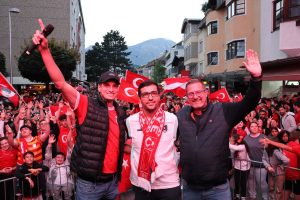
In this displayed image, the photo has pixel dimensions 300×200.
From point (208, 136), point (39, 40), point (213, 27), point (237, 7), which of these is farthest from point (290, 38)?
point (213, 27)

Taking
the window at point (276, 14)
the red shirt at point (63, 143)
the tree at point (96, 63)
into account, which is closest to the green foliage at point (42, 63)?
the window at point (276, 14)

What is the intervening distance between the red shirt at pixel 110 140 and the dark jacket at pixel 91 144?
4cm

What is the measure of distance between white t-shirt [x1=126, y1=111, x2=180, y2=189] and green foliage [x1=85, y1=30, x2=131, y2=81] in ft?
270

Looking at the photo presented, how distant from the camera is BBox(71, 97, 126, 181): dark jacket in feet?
11.1

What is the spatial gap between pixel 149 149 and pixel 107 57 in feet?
274

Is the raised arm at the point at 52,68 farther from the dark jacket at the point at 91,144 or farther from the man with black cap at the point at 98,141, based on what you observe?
the dark jacket at the point at 91,144

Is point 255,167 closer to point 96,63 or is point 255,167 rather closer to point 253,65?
point 253,65

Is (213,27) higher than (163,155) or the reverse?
higher

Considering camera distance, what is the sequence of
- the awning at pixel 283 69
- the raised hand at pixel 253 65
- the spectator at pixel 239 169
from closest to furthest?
the raised hand at pixel 253 65, the spectator at pixel 239 169, the awning at pixel 283 69

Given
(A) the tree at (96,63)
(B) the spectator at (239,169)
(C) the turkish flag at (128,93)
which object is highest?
(A) the tree at (96,63)

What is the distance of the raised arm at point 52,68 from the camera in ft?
10.1

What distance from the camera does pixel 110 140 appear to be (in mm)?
3473

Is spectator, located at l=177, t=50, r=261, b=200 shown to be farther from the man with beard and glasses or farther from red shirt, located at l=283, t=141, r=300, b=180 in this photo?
red shirt, located at l=283, t=141, r=300, b=180

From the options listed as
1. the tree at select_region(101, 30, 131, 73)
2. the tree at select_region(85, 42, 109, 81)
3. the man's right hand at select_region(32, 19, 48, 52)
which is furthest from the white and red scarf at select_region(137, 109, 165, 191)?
the tree at select_region(101, 30, 131, 73)
